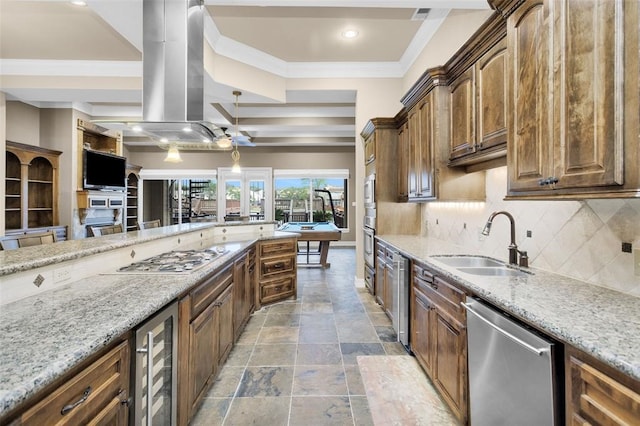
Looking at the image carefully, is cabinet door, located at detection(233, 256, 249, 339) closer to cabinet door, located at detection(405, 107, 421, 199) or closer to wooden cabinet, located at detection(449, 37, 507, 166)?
cabinet door, located at detection(405, 107, 421, 199)

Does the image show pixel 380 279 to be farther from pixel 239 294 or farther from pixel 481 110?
pixel 481 110

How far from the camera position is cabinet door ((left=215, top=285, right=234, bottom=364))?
2.24 metres

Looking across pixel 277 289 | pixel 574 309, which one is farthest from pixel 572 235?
pixel 277 289

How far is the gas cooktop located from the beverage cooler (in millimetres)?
405

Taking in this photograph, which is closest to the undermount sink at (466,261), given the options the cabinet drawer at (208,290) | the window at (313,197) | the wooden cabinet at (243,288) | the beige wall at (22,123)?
the cabinet drawer at (208,290)

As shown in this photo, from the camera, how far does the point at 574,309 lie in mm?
1207

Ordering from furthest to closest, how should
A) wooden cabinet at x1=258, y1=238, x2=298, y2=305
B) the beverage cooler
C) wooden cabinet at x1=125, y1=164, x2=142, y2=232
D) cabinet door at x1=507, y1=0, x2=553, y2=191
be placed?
wooden cabinet at x1=125, y1=164, x2=142, y2=232
wooden cabinet at x1=258, y1=238, x2=298, y2=305
cabinet door at x1=507, y1=0, x2=553, y2=191
the beverage cooler

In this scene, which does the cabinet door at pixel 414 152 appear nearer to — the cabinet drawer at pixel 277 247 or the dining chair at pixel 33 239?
the cabinet drawer at pixel 277 247

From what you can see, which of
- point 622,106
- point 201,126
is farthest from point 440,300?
point 201,126

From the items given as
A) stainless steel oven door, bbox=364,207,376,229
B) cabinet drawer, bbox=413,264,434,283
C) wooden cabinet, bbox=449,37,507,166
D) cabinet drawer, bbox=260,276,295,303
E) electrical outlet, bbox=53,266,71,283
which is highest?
wooden cabinet, bbox=449,37,507,166

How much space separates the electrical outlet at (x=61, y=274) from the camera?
1.46 meters

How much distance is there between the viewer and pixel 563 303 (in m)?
1.29

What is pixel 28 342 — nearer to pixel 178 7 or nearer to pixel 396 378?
pixel 396 378

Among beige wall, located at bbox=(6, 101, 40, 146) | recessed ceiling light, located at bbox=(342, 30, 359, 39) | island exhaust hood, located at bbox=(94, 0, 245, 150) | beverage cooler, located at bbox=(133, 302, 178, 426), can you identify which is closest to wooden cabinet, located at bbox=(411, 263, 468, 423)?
beverage cooler, located at bbox=(133, 302, 178, 426)
